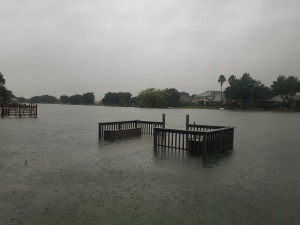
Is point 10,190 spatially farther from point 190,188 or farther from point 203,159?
point 203,159

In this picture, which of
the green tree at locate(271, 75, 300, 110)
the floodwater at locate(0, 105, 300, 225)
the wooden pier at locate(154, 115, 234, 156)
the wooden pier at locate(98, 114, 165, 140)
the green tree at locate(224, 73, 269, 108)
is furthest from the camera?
the green tree at locate(224, 73, 269, 108)

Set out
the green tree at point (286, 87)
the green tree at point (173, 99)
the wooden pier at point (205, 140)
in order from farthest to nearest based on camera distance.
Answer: the green tree at point (173, 99), the green tree at point (286, 87), the wooden pier at point (205, 140)

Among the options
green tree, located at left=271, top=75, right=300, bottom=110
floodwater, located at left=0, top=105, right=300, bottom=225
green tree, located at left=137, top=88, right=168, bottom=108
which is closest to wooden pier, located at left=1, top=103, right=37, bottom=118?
floodwater, located at left=0, top=105, right=300, bottom=225

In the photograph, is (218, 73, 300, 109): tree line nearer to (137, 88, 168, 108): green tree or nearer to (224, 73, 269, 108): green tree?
(224, 73, 269, 108): green tree

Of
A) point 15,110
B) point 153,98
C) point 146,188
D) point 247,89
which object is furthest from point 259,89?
point 146,188

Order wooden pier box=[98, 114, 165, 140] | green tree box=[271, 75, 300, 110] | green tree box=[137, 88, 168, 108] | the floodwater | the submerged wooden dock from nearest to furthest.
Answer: the floodwater → the submerged wooden dock → wooden pier box=[98, 114, 165, 140] → green tree box=[271, 75, 300, 110] → green tree box=[137, 88, 168, 108]

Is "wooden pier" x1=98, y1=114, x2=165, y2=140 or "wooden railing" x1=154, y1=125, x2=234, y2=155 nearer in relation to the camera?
"wooden railing" x1=154, y1=125, x2=234, y2=155

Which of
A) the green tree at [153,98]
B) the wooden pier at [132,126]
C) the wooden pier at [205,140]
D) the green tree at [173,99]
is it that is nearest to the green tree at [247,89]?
Answer: the green tree at [153,98]

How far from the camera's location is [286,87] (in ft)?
363

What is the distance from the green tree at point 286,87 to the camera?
110m

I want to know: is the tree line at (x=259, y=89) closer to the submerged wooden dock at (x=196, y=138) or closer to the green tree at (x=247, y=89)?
the green tree at (x=247, y=89)

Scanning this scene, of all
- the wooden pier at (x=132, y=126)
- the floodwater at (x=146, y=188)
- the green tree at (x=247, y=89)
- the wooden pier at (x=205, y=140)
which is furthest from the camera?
the green tree at (x=247, y=89)

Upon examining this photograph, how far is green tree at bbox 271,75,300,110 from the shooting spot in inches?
4323

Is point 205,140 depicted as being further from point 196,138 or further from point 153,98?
point 153,98
